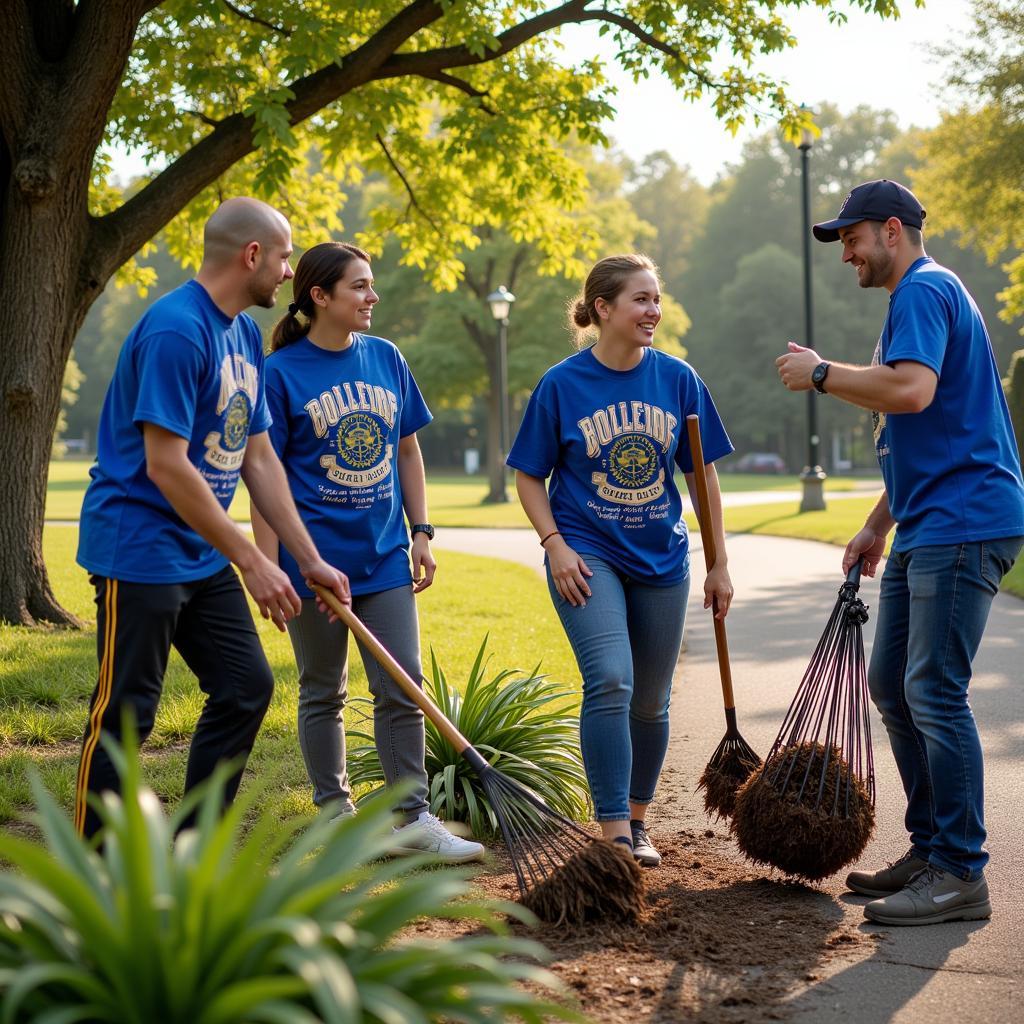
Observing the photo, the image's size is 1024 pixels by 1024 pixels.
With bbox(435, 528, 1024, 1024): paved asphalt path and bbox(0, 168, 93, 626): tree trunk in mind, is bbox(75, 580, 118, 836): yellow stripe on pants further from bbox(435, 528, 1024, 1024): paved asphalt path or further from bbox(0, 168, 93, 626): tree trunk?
bbox(0, 168, 93, 626): tree trunk

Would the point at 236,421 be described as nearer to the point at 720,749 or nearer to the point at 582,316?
the point at 582,316

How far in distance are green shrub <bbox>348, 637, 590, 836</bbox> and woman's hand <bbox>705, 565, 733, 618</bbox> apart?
0.98 meters

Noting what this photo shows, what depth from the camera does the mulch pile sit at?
3152mm

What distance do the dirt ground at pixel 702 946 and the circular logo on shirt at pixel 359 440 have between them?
1.45 metres

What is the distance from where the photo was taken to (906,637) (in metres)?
4.14

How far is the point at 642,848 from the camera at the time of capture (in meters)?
4.35

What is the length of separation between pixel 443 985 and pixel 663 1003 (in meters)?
1.13

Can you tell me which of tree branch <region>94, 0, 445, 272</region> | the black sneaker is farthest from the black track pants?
tree branch <region>94, 0, 445, 272</region>

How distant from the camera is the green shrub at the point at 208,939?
2070mm

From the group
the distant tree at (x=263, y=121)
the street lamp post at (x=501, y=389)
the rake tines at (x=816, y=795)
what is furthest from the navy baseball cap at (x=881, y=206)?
the street lamp post at (x=501, y=389)

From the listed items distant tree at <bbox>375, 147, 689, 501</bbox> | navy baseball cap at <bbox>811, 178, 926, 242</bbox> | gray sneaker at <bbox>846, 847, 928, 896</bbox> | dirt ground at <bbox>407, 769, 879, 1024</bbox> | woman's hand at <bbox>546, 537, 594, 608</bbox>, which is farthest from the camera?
distant tree at <bbox>375, 147, 689, 501</bbox>

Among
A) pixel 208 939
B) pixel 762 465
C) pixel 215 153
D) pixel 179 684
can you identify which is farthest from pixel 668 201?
pixel 208 939

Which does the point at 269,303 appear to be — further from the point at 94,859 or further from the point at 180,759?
the point at 180,759

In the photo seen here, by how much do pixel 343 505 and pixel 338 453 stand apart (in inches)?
7.1
